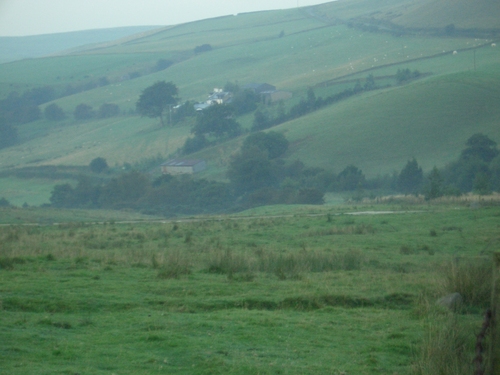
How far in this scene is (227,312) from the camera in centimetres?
1055

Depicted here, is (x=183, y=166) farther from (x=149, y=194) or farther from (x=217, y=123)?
(x=217, y=123)

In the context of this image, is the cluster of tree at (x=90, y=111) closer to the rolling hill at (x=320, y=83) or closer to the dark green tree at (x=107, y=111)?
the dark green tree at (x=107, y=111)

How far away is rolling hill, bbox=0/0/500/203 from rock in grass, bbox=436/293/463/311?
191 ft

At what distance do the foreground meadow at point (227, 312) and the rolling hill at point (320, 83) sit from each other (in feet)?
178

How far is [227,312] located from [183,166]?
2715 inches

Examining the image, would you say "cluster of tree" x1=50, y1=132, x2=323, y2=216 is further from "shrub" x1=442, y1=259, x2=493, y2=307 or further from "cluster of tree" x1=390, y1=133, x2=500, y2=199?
"shrub" x1=442, y1=259, x2=493, y2=307

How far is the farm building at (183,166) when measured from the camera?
258 ft

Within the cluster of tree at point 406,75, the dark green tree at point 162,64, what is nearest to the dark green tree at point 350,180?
the cluster of tree at point 406,75

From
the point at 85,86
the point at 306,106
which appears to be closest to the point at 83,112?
the point at 85,86

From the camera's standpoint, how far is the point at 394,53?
110m

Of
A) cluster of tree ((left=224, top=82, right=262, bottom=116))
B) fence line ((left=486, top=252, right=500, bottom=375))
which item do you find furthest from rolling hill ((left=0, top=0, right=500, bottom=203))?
fence line ((left=486, top=252, right=500, bottom=375))

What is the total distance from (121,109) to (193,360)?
115 meters

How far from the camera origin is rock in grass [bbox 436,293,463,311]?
10169 millimetres

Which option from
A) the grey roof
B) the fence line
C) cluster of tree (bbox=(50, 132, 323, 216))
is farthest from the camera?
the grey roof
